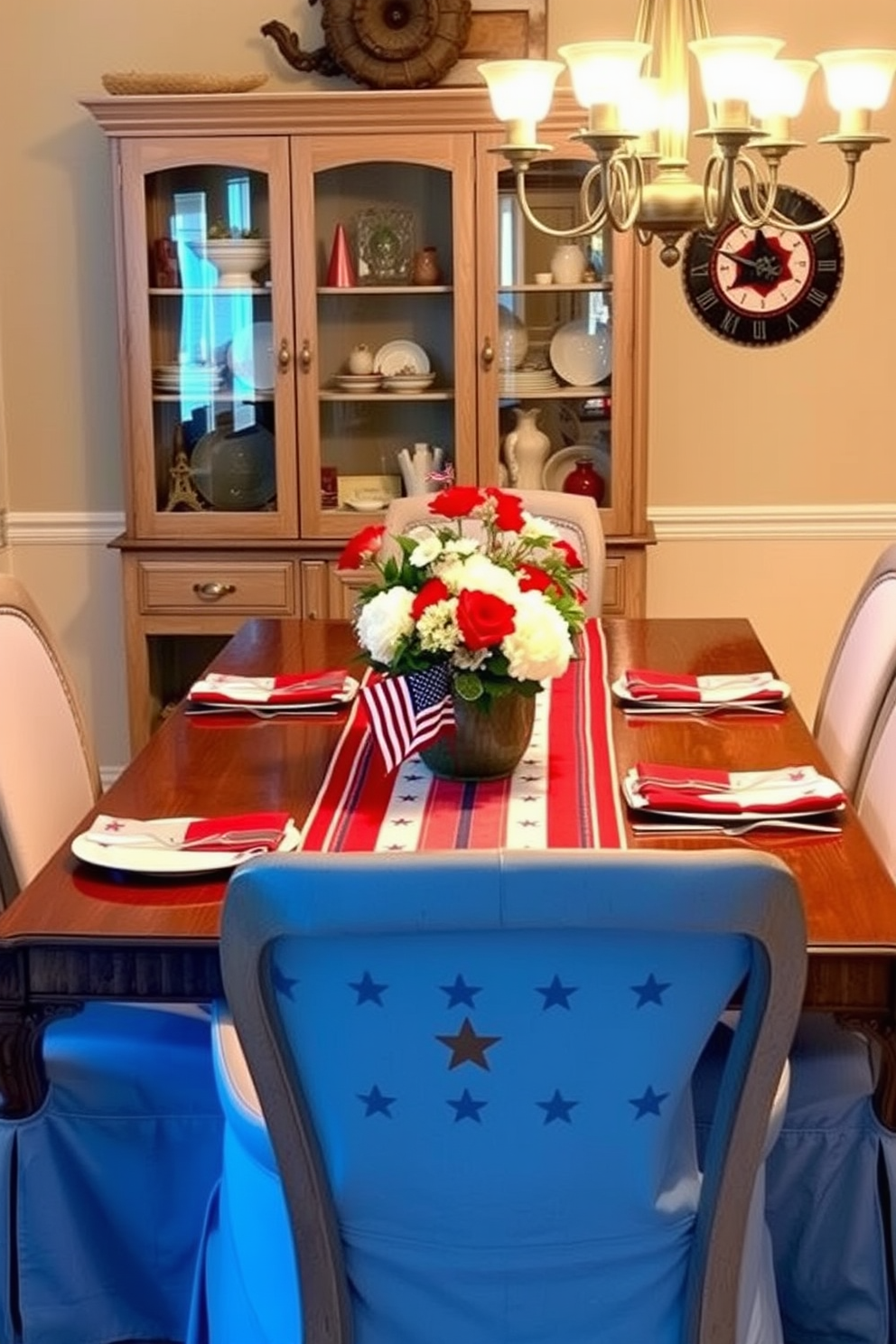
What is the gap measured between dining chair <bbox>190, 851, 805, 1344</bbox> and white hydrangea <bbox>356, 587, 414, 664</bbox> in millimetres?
687

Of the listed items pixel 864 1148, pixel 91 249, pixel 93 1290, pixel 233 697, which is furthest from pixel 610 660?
pixel 91 249

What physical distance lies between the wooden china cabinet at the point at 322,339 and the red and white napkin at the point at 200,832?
1974 millimetres

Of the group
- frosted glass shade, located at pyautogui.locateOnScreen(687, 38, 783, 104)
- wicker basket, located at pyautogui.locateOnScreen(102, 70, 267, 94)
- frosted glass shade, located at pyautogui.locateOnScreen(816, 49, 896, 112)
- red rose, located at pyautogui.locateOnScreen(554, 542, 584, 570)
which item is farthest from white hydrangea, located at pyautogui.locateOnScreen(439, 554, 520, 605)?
wicker basket, located at pyautogui.locateOnScreen(102, 70, 267, 94)

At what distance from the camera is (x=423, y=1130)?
136 centimetres

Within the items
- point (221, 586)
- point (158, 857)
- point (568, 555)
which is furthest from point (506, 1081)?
point (221, 586)

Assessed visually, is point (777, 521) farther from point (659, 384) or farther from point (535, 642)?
point (535, 642)

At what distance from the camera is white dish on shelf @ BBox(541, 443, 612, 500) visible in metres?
3.91

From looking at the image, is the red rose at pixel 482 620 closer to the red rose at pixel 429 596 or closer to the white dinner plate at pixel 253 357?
the red rose at pixel 429 596

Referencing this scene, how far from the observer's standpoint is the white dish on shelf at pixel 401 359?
13.0 feet

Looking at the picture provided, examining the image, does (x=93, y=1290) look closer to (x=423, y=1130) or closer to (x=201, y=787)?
(x=201, y=787)

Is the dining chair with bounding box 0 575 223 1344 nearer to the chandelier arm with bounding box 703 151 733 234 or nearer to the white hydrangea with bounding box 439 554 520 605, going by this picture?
the white hydrangea with bounding box 439 554 520 605

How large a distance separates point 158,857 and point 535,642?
0.53 m

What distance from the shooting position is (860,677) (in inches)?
100

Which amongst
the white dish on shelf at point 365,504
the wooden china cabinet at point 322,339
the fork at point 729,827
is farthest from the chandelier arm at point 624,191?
the white dish on shelf at point 365,504
